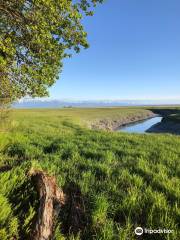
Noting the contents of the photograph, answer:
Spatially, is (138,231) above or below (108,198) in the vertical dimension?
below

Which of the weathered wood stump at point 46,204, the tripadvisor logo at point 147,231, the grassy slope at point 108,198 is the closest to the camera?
the weathered wood stump at point 46,204

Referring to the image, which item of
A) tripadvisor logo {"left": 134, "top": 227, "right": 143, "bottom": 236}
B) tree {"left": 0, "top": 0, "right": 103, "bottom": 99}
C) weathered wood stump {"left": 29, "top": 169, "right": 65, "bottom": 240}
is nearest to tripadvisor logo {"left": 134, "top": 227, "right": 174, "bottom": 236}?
tripadvisor logo {"left": 134, "top": 227, "right": 143, "bottom": 236}

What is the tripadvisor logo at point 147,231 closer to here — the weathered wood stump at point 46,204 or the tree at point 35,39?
the weathered wood stump at point 46,204

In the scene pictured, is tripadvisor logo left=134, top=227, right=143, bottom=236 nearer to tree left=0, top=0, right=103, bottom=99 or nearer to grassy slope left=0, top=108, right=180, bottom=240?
grassy slope left=0, top=108, right=180, bottom=240

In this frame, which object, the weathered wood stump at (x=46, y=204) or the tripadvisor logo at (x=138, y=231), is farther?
the tripadvisor logo at (x=138, y=231)

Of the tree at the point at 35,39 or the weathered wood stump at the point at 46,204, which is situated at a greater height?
the tree at the point at 35,39

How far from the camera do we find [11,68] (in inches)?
469

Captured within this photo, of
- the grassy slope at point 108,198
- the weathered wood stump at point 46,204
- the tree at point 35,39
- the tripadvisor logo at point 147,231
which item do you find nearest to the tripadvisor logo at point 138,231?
the tripadvisor logo at point 147,231

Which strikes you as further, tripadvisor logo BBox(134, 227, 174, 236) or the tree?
the tree

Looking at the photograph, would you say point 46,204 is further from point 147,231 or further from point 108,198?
point 147,231

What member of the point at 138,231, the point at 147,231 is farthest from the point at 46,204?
the point at 147,231

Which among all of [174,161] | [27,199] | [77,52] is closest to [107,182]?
[27,199]

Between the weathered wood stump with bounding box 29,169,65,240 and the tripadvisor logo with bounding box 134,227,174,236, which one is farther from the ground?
the weathered wood stump with bounding box 29,169,65,240

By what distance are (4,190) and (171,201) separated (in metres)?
4.38
